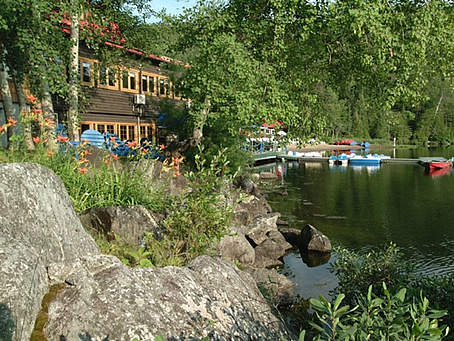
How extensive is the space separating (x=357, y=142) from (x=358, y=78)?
172 ft

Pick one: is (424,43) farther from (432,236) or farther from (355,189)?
(355,189)

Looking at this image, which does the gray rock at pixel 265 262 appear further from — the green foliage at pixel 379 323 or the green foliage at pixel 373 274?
the green foliage at pixel 379 323

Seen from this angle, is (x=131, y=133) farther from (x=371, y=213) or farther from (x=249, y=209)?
(x=371, y=213)

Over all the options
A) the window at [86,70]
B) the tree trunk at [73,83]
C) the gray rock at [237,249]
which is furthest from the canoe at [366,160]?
the gray rock at [237,249]

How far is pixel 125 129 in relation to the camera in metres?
27.1

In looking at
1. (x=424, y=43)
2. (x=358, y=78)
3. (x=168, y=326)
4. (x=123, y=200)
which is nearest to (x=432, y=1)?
(x=424, y=43)

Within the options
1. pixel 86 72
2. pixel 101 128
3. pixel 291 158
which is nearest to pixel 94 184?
pixel 86 72

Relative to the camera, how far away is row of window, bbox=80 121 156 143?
23945 mm

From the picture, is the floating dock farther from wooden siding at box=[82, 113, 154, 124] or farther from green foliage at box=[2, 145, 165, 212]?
green foliage at box=[2, 145, 165, 212]

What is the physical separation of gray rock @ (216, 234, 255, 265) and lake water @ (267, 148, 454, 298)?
1.42 m

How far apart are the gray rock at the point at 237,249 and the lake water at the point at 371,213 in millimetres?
1425

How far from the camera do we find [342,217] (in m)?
18.2

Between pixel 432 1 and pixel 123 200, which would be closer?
pixel 123 200

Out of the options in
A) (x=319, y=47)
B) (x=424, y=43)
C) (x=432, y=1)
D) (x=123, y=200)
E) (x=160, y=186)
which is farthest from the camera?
(x=319, y=47)
